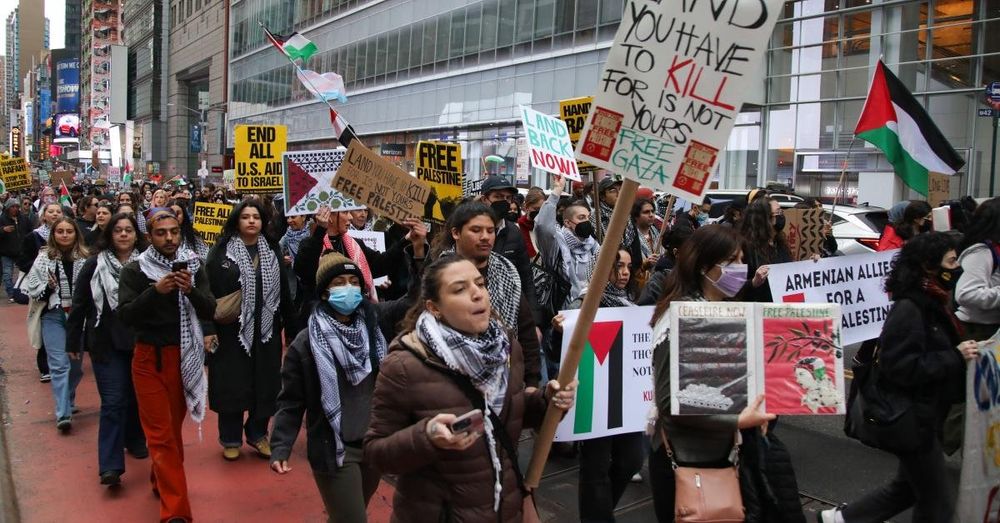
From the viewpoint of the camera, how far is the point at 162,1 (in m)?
89.6

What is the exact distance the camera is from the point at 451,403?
286 centimetres

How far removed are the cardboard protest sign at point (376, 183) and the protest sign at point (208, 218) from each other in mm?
3951

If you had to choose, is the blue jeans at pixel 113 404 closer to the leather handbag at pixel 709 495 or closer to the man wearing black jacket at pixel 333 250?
the man wearing black jacket at pixel 333 250

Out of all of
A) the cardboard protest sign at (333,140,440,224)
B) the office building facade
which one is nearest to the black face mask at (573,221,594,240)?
the cardboard protest sign at (333,140,440,224)

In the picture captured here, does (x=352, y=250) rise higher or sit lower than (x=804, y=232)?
lower

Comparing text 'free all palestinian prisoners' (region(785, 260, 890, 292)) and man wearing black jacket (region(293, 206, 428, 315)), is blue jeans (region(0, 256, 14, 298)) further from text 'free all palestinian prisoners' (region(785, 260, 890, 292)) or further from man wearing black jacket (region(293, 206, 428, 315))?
text 'free all palestinian prisoners' (region(785, 260, 890, 292))

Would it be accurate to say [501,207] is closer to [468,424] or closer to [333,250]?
[333,250]

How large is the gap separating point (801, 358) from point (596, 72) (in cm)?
2517

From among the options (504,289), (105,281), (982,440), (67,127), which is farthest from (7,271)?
(67,127)

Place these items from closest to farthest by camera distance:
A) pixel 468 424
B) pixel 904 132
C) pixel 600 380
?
pixel 468 424, pixel 600 380, pixel 904 132

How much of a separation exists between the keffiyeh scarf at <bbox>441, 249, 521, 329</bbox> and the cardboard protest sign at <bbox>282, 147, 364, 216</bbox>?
3.22 metres

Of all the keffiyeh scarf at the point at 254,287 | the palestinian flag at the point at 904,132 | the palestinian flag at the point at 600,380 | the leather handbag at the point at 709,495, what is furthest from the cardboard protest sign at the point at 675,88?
the palestinian flag at the point at 904,132

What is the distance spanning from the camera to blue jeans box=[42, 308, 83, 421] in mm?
7523

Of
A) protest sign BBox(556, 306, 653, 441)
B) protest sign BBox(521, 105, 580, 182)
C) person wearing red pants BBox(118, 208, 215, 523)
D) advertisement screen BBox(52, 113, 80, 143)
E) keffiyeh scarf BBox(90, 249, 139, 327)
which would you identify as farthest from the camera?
advertisement screen BBox(52, 113, 80, 143)
